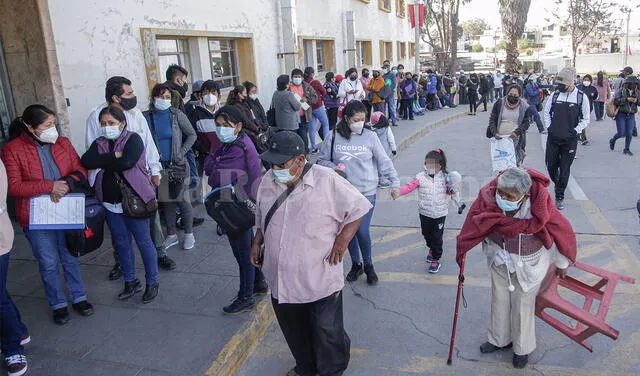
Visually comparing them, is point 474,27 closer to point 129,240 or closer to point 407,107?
point 407,107

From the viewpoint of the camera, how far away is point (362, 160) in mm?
4469

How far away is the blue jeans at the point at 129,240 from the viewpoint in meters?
4.21

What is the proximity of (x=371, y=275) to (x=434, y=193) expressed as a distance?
1.01 meters

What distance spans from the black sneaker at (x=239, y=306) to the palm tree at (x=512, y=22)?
95.6ft

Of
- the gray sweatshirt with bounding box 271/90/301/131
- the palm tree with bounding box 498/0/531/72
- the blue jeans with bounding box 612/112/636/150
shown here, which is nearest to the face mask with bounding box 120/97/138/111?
the gray sweatshirt with bounding box 271/90/301/131

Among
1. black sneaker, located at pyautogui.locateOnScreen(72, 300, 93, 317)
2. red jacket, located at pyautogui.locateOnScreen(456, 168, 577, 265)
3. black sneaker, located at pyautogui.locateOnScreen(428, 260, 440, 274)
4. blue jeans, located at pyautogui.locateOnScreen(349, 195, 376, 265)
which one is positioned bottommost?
black sneaker, located at pyautogui.locateOnScreen(428, 260, 440, 274)

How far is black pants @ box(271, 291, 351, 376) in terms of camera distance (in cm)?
307

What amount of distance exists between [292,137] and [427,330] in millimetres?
2102

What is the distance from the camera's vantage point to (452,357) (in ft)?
12.0

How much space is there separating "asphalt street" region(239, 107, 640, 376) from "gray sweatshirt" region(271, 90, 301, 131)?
2.21 meters

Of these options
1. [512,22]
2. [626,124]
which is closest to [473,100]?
[626,124]

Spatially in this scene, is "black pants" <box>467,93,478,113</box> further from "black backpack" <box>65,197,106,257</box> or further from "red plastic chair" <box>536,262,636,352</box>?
"black backpack" <box>65,197,106,257</box>

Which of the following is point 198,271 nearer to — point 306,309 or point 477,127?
point 306,309

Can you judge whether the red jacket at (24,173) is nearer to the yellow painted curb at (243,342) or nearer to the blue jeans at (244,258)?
the blue jeans at (244,258)
